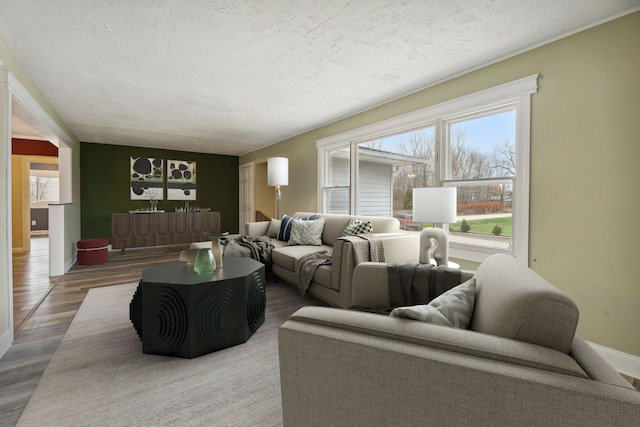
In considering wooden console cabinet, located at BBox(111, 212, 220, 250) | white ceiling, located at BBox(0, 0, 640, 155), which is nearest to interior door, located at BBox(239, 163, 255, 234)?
wooden console cabinet, located at BBox(111, 212, 220, 250)

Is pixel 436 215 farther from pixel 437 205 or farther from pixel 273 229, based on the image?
pixel 273 229

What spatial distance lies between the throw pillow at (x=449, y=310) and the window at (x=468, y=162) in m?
1.75

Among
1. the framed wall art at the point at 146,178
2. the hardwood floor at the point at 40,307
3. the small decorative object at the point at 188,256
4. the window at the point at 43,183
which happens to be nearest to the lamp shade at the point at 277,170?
the hardwood floor at the point at 40,307

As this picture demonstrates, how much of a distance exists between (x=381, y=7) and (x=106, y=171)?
22.9 ft

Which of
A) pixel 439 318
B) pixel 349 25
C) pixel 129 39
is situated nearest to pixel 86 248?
pixel 129 39

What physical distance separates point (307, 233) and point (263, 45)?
2.20 metres

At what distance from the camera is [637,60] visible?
1.89 metres

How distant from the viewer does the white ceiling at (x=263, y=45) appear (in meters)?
1.91

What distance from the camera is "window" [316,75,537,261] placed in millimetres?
2494

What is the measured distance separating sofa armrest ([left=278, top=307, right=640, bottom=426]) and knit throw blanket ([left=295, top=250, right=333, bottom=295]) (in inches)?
74.1

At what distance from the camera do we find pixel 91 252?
4.87 metres

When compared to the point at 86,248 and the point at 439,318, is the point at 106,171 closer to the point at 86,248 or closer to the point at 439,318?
the point at 86,248

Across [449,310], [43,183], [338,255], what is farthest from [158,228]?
[449,310]

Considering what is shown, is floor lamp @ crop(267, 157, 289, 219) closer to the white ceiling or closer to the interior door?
the white ceiling
